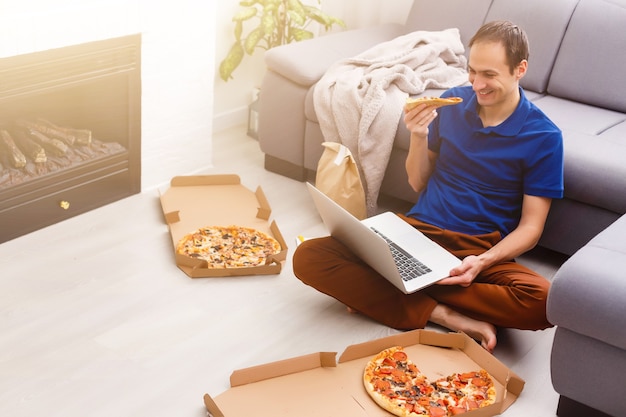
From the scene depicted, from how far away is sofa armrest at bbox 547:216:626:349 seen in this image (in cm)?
201

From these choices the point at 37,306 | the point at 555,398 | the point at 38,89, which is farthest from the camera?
the point at 38,89

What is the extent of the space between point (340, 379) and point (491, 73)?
99 cm

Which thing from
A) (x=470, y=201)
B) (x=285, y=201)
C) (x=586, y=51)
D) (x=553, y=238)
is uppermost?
(x=586, y=51)

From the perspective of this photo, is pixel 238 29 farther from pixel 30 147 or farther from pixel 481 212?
pixel 481 212

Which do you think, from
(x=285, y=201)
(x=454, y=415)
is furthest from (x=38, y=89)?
(x=454, y=415)

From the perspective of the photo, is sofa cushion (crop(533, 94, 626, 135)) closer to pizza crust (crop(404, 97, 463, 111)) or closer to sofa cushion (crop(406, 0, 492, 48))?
sofa cushion (crop(406, 0, 492, 48))

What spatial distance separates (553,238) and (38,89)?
1861 mm

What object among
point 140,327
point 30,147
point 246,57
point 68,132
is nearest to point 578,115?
point 246,57

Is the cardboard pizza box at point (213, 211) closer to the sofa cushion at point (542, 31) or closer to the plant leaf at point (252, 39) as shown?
the plant leaf at point (252, 39)

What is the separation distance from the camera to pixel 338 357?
241 cm

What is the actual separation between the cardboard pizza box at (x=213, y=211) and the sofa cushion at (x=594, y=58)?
52.8 inches

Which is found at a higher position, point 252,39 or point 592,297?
point 592,297

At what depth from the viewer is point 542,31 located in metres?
3.47

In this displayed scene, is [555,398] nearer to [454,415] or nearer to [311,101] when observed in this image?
[454,415]
